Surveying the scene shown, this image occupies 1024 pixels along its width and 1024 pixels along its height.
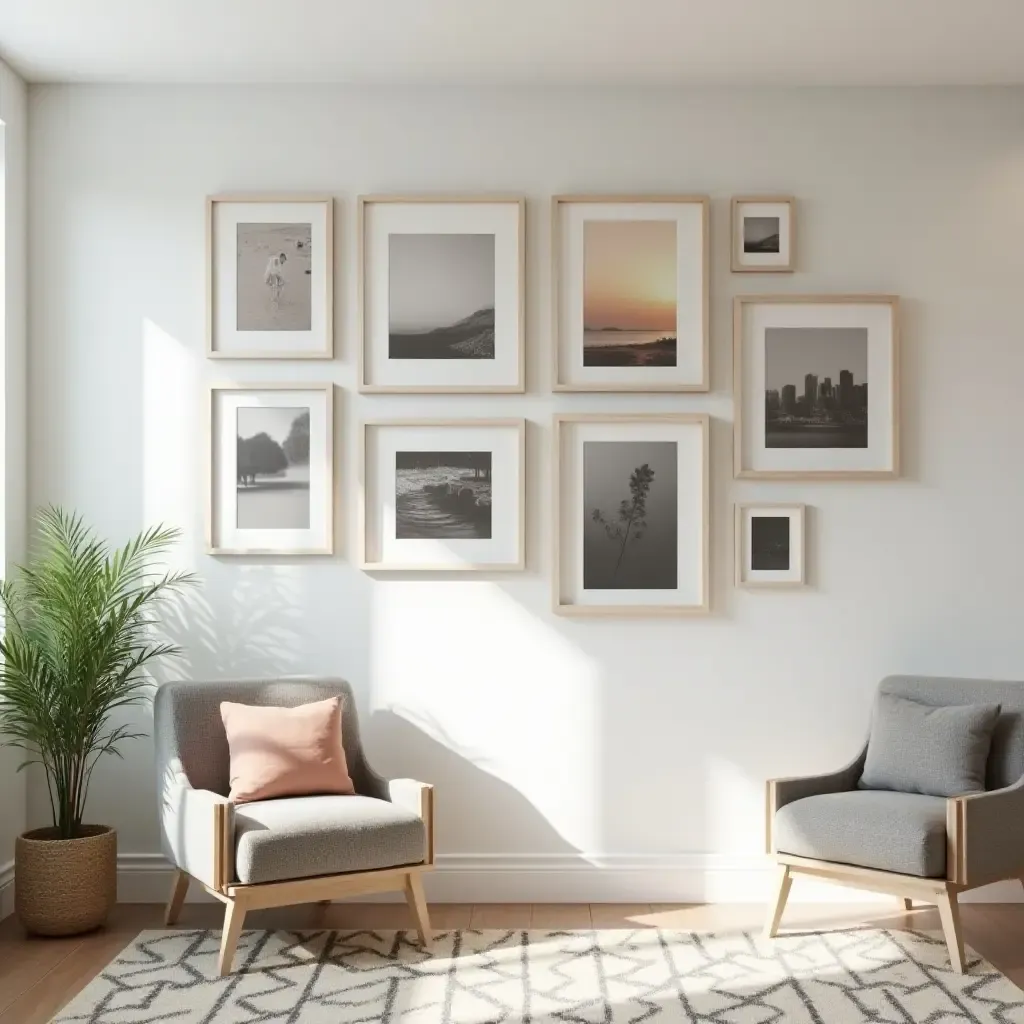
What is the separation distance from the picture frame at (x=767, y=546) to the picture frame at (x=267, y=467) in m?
1.46

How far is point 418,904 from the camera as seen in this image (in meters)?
3.57

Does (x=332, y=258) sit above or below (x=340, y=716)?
above

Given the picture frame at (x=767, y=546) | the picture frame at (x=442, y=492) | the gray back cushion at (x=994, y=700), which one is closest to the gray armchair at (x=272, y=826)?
the picture frame at (x=442, y=492)

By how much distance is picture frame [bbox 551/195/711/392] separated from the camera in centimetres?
414

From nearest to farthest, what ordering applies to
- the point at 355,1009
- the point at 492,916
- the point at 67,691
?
the point at 355,1009
the point at 67,691
the point at 492,916

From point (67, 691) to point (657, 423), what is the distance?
2.15 metres

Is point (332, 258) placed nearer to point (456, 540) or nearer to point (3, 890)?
point (456, 540)

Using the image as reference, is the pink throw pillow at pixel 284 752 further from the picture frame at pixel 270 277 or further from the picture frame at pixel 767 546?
the picture frame at pixel 767 546

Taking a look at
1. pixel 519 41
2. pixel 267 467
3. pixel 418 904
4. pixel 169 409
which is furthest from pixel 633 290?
pixel 418 904

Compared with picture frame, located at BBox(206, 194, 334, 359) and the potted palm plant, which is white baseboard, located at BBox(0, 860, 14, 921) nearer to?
the potted palm plant

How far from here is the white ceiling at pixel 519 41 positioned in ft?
11.7

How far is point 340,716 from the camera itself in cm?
385

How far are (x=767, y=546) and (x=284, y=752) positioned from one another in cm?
179

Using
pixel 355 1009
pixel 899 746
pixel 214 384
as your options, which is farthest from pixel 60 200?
pixel 899 746
